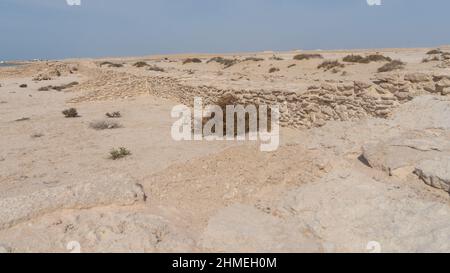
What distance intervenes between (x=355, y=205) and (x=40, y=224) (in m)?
3.55

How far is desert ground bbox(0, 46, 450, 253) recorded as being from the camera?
3812 mm

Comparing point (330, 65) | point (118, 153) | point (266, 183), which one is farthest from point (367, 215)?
point (330, 65)

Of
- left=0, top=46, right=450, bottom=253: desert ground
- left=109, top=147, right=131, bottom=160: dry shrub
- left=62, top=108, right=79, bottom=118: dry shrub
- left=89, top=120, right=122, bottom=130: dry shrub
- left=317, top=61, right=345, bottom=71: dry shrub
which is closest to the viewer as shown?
left=0, top=46, right=450, bottom=253: desert ground

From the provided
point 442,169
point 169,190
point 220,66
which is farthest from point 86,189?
point 220,66

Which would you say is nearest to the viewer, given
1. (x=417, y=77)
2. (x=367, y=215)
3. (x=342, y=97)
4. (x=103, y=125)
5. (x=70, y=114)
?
(x=367, y=215)

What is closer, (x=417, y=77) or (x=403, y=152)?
(x=403, y=152)

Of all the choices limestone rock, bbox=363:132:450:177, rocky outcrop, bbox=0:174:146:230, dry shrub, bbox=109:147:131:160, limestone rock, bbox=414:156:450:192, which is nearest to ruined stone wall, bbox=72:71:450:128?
limestone rock, bbox=363:132:450:177

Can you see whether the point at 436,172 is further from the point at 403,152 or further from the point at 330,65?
the point at 330,65

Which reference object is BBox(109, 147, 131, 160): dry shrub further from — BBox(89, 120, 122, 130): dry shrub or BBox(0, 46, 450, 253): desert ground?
BBox(89, 120, 122, 130): dry shrub

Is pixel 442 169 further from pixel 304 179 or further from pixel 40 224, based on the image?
pixel 40 224

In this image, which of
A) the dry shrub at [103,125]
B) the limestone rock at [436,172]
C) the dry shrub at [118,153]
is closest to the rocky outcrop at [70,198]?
the dry shrub at [118,153]

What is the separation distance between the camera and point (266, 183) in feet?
17.5

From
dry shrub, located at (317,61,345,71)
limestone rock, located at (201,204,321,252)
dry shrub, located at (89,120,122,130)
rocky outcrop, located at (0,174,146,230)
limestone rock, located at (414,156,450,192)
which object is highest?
dry shrub, located at (317,61,345,71)

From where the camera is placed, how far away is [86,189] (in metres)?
4.78
